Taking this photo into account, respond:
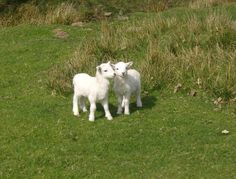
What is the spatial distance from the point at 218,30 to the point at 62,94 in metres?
5.01

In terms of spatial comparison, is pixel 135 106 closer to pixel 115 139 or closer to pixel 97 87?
pixel 97 87

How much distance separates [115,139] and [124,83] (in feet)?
4.89

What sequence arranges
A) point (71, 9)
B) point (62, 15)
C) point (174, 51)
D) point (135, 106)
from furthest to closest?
point (71, 9) < point (62, 15) < point (174, 51) < point (135, 106)

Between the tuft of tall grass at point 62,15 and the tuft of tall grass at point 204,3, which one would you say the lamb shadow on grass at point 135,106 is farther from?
the tuft of tall grass at point 204,3

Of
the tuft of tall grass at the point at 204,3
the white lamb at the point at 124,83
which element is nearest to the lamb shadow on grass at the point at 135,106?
the white lamb at the point at 124,83

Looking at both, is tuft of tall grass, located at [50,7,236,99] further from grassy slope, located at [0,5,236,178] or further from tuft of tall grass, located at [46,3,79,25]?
tuft of tall grass, located at [46,3,79,25]

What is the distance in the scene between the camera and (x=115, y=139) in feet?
37.6

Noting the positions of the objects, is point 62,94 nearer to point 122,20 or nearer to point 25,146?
point 25,146

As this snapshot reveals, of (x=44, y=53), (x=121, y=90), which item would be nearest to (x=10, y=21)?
(x=44, y=53)

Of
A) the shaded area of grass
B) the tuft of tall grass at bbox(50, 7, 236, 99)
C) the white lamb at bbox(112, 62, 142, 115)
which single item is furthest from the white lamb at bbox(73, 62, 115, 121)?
the shaded area of grass

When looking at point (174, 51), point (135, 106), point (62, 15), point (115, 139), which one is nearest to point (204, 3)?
point (62, 15)

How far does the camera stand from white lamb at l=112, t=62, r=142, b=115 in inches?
480

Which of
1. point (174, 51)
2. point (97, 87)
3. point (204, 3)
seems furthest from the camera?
point (204, 3)

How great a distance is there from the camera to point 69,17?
22906mm
